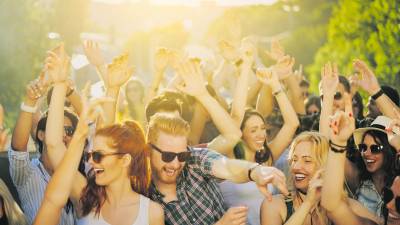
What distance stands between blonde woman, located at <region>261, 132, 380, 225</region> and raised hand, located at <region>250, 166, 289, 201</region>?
1.00 ft

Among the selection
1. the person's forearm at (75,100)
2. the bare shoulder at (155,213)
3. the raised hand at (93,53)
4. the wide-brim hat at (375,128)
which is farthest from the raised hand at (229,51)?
the bare shoulder at (155,213)

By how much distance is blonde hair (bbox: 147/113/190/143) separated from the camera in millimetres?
3992

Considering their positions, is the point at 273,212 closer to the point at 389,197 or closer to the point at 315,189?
the point at 315,189

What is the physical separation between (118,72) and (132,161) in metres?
1.04

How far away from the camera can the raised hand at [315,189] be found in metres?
3.74

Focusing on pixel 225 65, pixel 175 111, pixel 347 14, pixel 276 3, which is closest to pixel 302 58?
pixel 276 3

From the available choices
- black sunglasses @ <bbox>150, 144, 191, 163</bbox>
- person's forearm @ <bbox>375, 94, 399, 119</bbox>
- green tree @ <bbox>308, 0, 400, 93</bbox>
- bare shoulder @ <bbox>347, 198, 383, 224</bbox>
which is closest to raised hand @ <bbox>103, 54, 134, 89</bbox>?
black sunglasses @ <bbox>150, 144, 191, 163</bbox>

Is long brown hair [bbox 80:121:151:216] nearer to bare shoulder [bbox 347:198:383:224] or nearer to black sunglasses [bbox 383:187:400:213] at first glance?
bare shoulder [bbox 347:198:383:224]

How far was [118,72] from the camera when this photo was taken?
466 cm

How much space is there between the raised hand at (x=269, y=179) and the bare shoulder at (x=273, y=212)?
1.08ft

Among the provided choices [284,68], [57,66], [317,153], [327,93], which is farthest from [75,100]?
[317,153]

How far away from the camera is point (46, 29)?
18734 mm

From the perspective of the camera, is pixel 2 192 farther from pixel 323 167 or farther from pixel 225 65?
pixel 225 65

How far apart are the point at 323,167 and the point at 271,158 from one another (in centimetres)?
135
